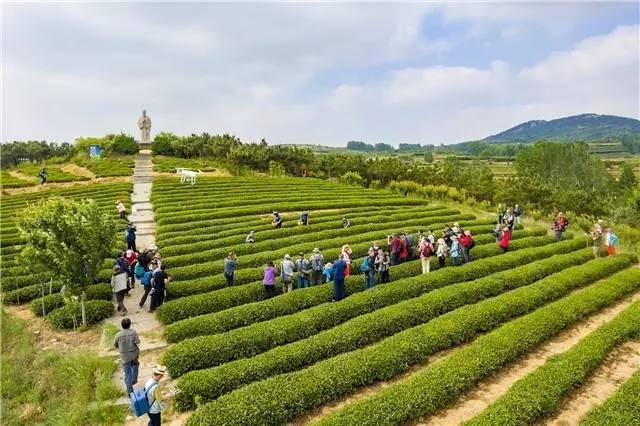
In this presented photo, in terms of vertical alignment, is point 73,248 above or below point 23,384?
above

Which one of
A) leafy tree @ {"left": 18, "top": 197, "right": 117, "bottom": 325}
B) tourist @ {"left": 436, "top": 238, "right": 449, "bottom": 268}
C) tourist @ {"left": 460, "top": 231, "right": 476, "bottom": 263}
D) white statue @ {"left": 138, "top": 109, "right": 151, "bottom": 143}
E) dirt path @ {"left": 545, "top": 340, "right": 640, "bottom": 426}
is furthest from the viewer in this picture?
white statue @ {"left": 138, "top": 109, "right": 151, "bottom": 143}

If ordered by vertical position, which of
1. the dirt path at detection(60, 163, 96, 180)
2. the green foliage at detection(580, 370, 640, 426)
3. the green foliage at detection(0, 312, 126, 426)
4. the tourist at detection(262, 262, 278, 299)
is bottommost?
the green foliage at detection(0, 312, 126, 426)

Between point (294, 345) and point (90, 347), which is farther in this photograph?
point (90, 347)

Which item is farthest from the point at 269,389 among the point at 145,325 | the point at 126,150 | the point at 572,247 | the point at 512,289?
the point at 126,150

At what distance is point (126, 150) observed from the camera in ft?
222

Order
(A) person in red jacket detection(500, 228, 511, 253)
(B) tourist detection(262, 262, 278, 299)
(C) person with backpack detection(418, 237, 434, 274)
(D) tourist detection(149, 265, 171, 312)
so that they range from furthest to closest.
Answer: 1. (A) person in red jacket detection(500, 228, 511, 253)
2. (C) person with backpack detection(418, 237, 434, 274)
3. (B) tourist detection(262, 262, 278, 299)
4. (D) tourist detection(149, 265, 171, 312)

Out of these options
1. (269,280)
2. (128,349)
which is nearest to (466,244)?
(269,280)

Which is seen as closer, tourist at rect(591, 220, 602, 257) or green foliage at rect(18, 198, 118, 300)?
green foliage at rect(18, 198, 118, 300)

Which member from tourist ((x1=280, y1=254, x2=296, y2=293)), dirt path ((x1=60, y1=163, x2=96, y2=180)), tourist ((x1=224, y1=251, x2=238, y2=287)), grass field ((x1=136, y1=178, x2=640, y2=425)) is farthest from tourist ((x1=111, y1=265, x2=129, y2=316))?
dirt path ((x1=60, y1=163, x2=96, y2=180))

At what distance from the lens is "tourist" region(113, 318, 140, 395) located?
11.1 metres

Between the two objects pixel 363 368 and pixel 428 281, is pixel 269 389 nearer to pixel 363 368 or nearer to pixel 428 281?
pixel 363 368

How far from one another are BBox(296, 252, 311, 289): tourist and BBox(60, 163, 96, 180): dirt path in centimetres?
3882

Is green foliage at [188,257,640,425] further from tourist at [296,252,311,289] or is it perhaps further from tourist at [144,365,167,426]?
tourist at [296,252,311,289]

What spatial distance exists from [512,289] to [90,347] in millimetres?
15799
